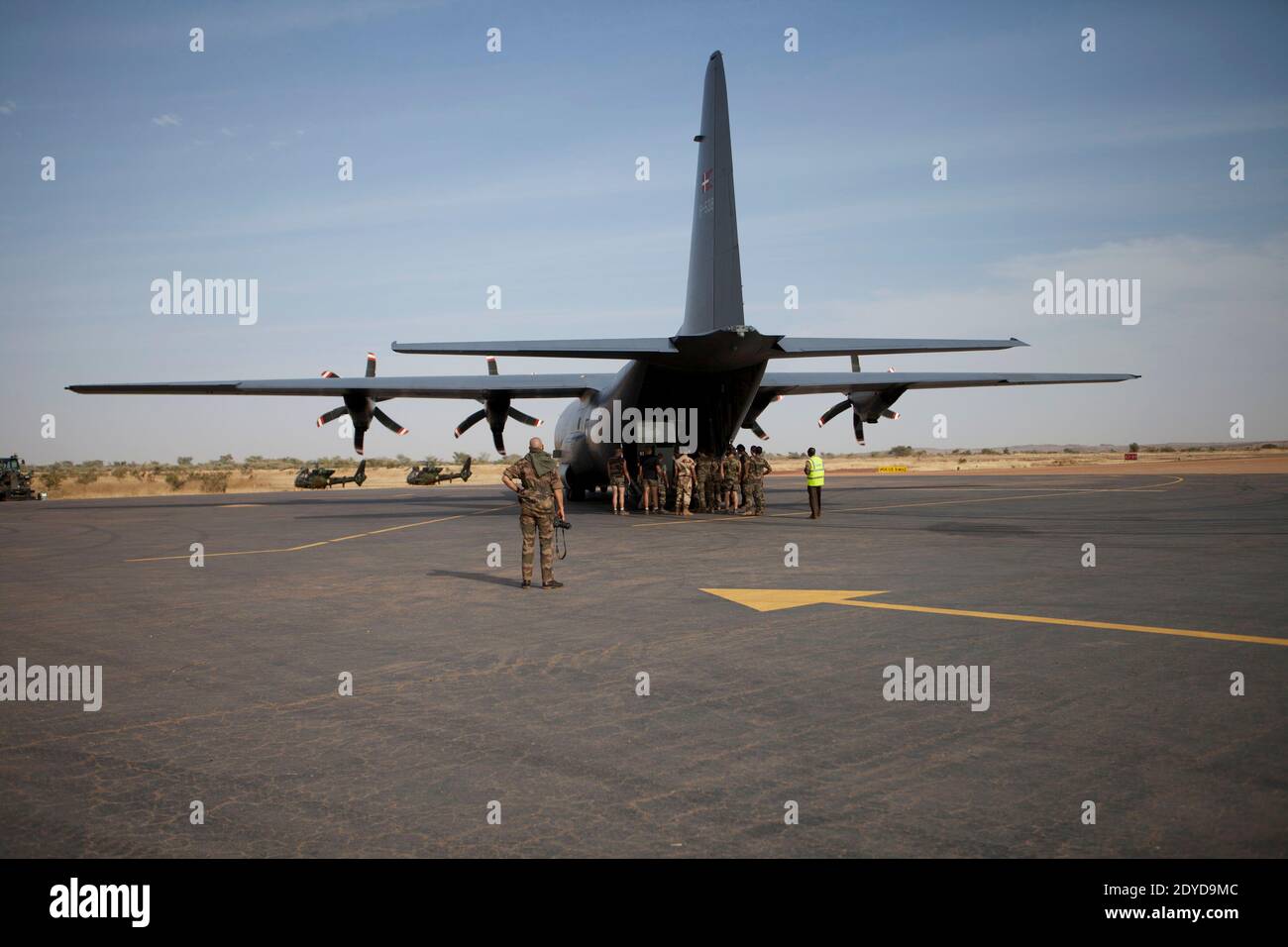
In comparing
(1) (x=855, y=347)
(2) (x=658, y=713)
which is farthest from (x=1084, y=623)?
(1) (x=855, y=347)

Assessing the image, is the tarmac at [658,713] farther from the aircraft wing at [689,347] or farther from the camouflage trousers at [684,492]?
the camouflage trousers at [684,492]

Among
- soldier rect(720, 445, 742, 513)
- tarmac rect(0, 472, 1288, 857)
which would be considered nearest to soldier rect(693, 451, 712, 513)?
soldier rect(720, 445, 742, 513)

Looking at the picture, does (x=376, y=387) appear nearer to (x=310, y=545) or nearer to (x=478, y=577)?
(x=310, y=545)

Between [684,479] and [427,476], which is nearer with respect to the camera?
[684,479]

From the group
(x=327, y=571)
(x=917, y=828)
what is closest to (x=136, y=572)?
(x=327, y=571)

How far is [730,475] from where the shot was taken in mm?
27844

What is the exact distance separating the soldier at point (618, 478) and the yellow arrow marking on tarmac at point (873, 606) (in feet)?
53.2

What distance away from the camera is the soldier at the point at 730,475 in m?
27.7

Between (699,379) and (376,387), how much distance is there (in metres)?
9.82

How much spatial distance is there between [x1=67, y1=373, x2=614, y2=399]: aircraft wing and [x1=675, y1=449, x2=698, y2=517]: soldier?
576 centimetres

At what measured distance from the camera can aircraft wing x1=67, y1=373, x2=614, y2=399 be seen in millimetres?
27469

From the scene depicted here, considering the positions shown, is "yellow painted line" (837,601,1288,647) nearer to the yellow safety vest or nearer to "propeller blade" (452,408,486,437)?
the yellow safety vest
